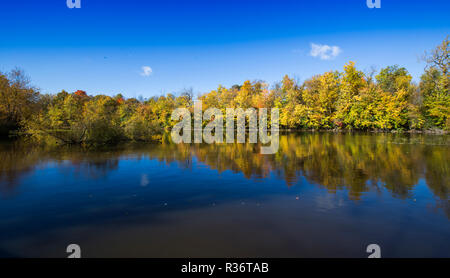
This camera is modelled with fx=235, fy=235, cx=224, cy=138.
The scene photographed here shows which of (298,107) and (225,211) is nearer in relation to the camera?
(225,211)

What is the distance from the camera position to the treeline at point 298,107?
1853 cm

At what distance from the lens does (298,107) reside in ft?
123

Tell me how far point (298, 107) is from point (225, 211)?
35.0 m

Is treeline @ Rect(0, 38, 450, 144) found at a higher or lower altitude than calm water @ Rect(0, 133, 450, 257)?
higher

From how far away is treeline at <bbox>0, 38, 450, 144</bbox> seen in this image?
1853 centimetres

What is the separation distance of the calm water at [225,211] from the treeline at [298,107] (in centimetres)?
1032

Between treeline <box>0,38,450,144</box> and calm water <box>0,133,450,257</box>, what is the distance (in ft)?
33.9

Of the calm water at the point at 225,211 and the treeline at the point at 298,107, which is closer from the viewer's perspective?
the calm water at the point at 225,211

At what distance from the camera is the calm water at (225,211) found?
379cm

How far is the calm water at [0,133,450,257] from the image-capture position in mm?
3793

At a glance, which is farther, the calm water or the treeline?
the treeline

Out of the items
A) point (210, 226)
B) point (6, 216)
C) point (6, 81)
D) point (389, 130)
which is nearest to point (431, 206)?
point (210, 226)

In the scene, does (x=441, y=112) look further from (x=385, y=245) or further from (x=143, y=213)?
(x=143, y=213)

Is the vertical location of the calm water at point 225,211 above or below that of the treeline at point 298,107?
below
